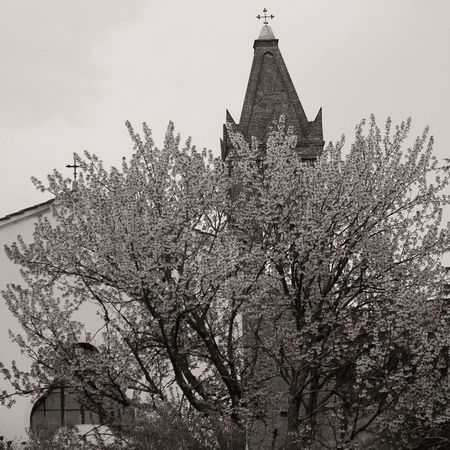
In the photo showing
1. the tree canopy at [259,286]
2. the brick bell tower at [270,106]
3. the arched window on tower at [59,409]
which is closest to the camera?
the tree canopy at [259,286]

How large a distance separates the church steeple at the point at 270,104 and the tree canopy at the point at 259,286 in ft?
34.7

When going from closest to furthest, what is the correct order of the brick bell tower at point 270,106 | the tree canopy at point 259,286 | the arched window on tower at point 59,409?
the tree canopy at point 259,286
the arched window on tower at point 59,409
the brick bell tower at point 270,106

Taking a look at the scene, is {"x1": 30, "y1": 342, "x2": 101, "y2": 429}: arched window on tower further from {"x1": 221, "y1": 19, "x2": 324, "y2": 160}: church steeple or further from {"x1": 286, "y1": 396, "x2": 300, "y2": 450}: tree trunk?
{"x1": 221, "y1": 19, "x2": 324, "y2": 160}: church steeple

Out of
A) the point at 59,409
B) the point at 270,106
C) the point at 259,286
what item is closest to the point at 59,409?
the point at 59,409

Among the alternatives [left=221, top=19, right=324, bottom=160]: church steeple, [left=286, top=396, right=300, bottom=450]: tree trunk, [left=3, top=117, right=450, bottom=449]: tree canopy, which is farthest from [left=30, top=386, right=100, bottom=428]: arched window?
[left=221, top=19, right=324, bottom=160]: church steeple

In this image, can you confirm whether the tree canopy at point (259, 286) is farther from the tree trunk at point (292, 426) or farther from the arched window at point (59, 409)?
the arched window at point (59, 409)

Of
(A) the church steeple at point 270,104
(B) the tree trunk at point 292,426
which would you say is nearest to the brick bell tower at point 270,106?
(A) the church steeple at point 270,104

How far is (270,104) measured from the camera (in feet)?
104

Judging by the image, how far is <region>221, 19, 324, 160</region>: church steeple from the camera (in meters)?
30.6

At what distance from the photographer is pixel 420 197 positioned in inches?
773

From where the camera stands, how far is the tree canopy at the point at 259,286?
1747 centimetres

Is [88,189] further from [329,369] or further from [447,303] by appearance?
[447,303]

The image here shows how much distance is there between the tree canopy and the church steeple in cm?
1056

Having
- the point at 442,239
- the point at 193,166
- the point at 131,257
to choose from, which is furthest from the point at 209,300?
the point at 442,239
